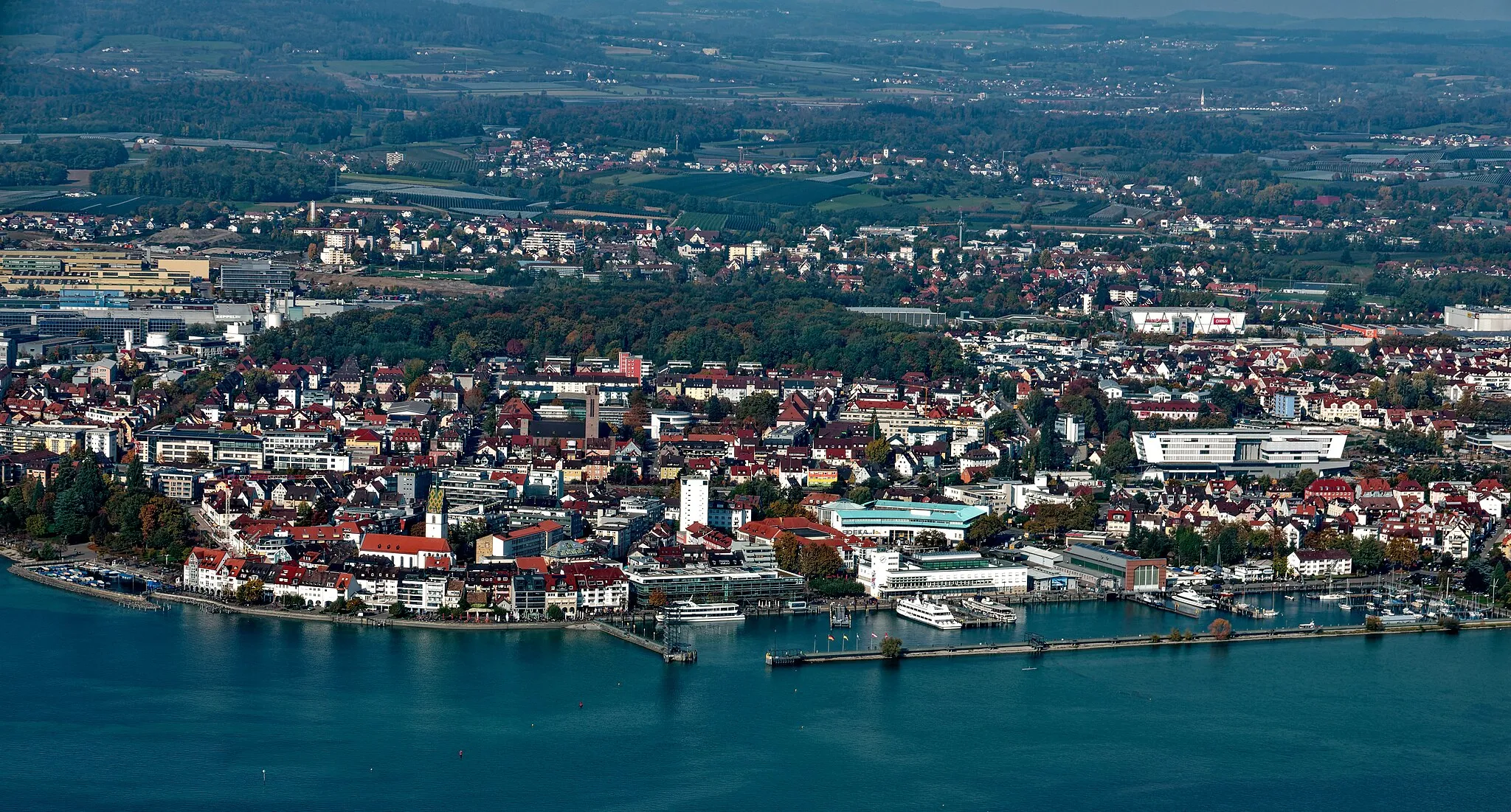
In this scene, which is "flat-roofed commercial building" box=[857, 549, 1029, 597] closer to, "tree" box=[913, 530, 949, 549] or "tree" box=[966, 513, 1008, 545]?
"tree" box=[913, 530, 949, 549]

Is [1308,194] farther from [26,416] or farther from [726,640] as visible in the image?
[726,640]

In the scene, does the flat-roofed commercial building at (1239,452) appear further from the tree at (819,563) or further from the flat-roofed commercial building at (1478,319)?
the flat-roofed commercial building at (1478,319)

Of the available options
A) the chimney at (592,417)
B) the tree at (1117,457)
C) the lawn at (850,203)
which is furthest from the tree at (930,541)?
the lawn at (850,203)

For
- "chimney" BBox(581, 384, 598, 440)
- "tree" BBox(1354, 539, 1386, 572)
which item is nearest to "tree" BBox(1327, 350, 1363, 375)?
"chimney" BBox(581, 384, 598, 440)

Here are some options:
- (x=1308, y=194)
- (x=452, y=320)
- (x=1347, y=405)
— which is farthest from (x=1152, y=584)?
(x=1308, y=194)

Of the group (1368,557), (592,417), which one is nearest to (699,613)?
(1368,557)

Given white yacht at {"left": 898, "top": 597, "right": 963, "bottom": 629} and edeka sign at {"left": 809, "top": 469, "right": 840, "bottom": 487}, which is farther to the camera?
edeka sign at {"left": 809, "top": 469, "right": 840, "bottom": 487}

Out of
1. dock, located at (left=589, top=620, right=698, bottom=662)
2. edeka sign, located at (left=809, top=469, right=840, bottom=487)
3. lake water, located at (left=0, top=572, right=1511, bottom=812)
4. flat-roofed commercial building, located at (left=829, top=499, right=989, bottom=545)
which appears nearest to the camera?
lake water, located at (left=0, top=572, right=1511, bottom=812)
